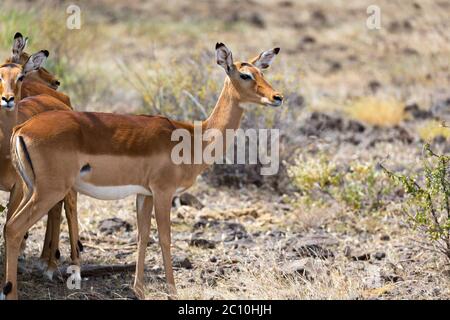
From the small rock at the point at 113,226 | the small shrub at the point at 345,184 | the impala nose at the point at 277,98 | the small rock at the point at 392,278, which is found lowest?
the small rock at the point at 392,278

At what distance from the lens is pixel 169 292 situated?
831 cm

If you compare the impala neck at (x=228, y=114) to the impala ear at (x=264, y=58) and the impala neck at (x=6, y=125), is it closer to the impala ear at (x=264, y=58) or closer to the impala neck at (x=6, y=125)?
the impala ear at (x=264, y=58)

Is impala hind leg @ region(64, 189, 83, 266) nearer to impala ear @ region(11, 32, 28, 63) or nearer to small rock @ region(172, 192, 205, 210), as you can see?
impala ear @ region(11, 32, 28, 63)

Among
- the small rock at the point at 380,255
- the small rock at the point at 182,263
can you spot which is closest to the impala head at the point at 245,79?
the small rock at the point at 182,263

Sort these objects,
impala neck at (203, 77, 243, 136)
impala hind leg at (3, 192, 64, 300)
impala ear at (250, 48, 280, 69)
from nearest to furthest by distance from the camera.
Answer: impala hind leg at (3, 192, 64, 300) → impala neck at (203, 77, 243, 136) → impala ear at (250, 48, 280, 69)

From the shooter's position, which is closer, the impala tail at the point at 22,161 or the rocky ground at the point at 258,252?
the impala tail at the point at 22,161

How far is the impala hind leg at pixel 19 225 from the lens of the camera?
763cm

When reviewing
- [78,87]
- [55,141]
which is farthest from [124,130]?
[78,87]

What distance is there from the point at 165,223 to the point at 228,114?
1.27 meters

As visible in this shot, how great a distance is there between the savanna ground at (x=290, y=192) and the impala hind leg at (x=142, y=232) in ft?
0.54

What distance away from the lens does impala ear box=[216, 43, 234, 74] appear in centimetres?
872

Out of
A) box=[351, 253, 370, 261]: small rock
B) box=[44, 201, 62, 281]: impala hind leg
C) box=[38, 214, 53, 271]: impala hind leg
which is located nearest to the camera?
box=[44, 201, 62, 281]: impala hind leg

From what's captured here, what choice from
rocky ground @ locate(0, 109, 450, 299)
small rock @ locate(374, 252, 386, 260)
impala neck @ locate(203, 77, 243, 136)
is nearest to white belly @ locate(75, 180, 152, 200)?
rocky ground @ locate(0, 109, 450, 299)

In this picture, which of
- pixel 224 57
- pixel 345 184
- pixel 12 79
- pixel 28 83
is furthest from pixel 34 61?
pixel 345 184
